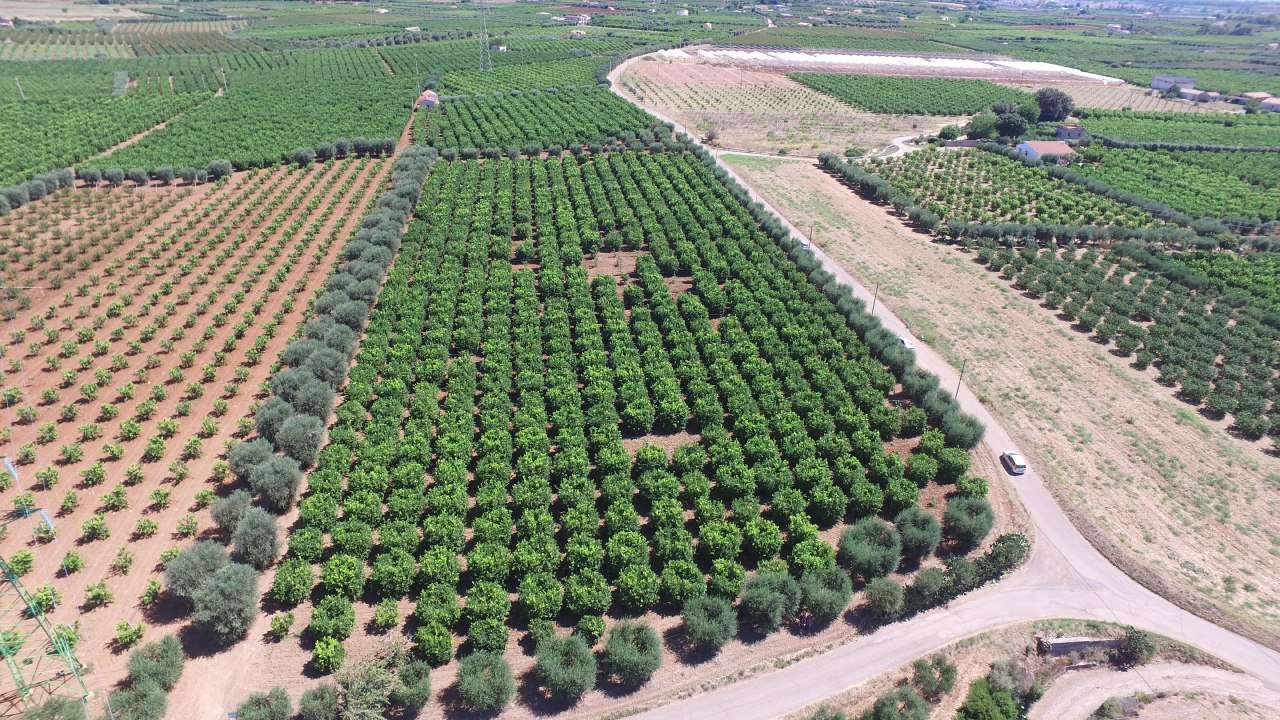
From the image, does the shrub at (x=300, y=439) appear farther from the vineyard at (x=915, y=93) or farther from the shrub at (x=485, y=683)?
the vineyard at (x=915, y=93)

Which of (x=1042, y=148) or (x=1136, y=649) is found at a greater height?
(x=1042, y=148)

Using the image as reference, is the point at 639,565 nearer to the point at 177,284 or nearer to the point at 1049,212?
the point at 177,284

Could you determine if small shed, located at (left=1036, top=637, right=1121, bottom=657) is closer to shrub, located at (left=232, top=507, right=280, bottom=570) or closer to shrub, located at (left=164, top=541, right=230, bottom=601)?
shrub, located at (left=232, top=507, right=280, bottom=570)

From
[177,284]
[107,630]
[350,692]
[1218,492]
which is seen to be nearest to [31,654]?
[107,630]

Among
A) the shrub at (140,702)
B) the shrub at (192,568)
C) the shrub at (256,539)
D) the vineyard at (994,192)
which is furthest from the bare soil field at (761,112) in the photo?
the shrub at (140,702)

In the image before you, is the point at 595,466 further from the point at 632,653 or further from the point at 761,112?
the point at 761,112

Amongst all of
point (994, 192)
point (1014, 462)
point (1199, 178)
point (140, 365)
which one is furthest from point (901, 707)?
point (1199, 178)

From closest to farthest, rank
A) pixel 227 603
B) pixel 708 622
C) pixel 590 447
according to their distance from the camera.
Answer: pixel 227 603
pixel 708 622
pixel 590 447

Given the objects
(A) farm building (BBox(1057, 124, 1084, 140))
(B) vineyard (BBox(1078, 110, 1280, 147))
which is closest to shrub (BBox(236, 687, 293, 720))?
(A) farm building (BBox(1057, 124, 1084, 140))
